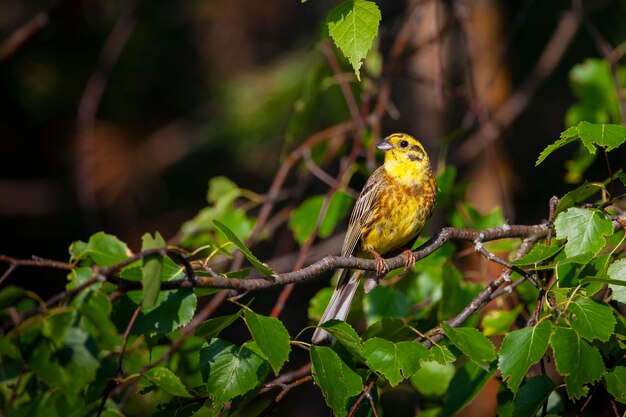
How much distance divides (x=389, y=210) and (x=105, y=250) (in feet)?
5.58

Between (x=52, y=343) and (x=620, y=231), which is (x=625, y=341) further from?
(x=52, y=343)

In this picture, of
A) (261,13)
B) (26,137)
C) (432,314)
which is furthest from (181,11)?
(432,314)

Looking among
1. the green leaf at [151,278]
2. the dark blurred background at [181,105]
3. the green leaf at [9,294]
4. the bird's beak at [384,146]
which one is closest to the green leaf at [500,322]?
the bird's beak at [384,146]

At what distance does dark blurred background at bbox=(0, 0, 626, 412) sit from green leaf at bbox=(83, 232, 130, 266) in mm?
3431

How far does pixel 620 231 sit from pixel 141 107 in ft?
19.2

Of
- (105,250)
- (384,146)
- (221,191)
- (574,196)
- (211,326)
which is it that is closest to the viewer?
(211,326)

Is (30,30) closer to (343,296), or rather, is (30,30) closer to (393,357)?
(343,296)

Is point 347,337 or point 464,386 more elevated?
point 347,337

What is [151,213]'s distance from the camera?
7.59 m

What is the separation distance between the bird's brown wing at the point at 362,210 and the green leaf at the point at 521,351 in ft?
5.38

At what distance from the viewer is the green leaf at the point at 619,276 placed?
216 centimetres

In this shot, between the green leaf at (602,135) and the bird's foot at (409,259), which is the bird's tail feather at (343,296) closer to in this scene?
the bird's foot at (409,259)

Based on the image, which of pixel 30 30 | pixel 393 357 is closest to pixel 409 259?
pixel 393 357

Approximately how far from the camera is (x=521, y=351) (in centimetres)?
209
